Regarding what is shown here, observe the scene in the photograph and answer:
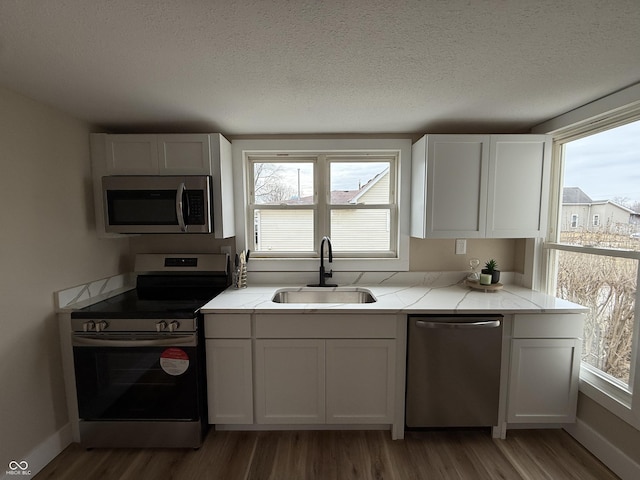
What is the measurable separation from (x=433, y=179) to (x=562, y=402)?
1683mm

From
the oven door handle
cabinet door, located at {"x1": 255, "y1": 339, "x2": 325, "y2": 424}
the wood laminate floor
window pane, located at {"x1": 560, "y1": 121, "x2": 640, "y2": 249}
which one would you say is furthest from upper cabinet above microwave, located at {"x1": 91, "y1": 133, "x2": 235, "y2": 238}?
window pane, located at {"x1": 560, "y1": 121, "x2": 640, "y2": 249}

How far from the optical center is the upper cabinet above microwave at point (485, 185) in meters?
2.02

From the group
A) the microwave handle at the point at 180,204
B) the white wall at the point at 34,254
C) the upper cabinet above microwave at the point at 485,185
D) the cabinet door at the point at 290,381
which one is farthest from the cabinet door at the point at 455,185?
the white wall at the point at 34,254

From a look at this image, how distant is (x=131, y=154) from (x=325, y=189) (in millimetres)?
1481

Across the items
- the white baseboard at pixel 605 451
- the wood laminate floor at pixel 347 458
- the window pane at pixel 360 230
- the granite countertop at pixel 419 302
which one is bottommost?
the wood laminate floor at pixel 347 458

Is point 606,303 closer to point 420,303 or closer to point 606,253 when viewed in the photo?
point 606,253

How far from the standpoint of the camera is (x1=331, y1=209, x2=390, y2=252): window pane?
249 cm

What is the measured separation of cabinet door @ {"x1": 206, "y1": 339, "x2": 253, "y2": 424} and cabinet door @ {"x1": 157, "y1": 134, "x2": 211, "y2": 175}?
122 centimetres

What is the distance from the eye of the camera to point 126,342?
1.68 meters

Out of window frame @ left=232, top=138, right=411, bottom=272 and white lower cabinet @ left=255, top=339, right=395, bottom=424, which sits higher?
window frame @ left=232, top=138, right=411, bottom=272

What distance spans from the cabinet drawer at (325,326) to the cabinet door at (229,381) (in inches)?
7.1

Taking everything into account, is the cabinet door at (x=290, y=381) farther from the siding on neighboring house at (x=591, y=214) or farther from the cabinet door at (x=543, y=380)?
the siding on neighboring house at (x=591, y=214)

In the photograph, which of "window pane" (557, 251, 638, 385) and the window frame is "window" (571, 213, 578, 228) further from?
the window frame

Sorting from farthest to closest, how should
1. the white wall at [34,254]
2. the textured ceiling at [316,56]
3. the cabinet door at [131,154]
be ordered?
the cabinet door at [131,154] < the white wall at [34,254] < the textured ceiling at [316,56]
